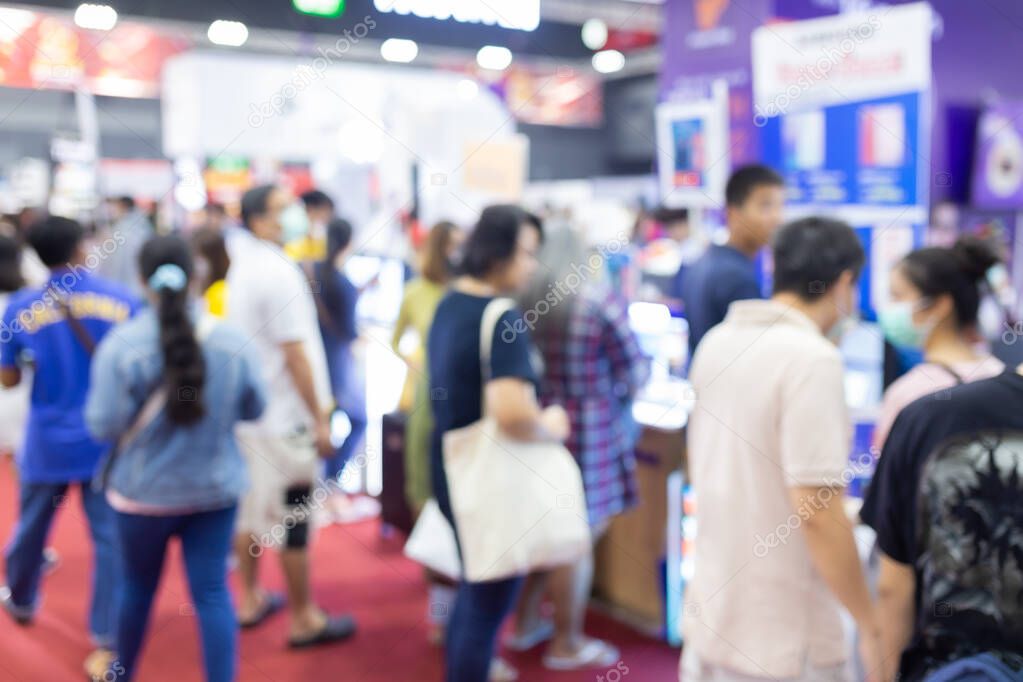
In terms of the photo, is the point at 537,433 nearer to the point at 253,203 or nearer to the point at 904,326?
A: the point at 904,326

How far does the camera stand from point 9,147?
12125mm

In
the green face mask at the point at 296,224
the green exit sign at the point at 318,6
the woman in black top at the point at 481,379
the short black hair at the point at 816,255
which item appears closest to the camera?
the short black hair at the point at 816,255

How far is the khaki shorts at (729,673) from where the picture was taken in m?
1.77

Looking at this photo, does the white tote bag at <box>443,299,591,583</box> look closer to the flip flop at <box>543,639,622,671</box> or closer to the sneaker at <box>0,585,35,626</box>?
the flip flop at <box>543,639,622,671</box>

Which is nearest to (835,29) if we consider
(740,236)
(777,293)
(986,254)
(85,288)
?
(740,236)

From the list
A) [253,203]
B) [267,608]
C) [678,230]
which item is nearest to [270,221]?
[253,203]

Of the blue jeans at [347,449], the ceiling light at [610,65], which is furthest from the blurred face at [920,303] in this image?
the ceiling light at [610,65]

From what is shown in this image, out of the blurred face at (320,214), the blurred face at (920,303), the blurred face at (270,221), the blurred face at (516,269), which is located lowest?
the blurred face at (920,303)

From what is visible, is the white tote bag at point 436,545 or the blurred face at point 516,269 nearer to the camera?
the blurred face at point 516,269

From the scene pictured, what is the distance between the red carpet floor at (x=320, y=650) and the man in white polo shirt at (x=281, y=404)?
0.18m

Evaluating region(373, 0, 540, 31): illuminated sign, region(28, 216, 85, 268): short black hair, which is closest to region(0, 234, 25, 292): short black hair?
region(28, 216, 85, 268): short black hair

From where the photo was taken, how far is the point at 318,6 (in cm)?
446

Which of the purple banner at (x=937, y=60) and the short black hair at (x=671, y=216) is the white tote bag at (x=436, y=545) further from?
the short black hair at (x=671, y=216)

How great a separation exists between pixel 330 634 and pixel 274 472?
68 cm
